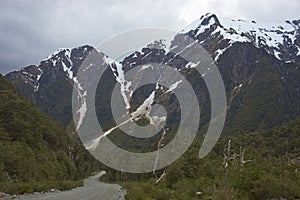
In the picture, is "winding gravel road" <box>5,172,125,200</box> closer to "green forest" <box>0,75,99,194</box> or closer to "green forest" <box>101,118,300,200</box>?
"green forest" <box>101,118,300,200</box>

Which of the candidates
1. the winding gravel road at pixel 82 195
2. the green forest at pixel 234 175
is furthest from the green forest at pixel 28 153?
the green forest at pixel 234 175

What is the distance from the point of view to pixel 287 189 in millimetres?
30797

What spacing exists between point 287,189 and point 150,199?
11109mm

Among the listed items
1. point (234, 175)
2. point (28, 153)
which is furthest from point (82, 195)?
point (28, 153)

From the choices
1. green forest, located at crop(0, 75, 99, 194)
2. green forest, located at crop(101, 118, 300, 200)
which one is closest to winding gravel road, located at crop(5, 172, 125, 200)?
green forest, located at crop(101, 118, 300, 200)

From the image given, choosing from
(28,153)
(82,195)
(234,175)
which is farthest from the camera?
(28,153)

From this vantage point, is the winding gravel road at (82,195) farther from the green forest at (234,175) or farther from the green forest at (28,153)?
the green forest at (28,153)

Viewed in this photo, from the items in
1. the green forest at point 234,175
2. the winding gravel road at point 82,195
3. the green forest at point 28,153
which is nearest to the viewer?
the green forest at point 234,175

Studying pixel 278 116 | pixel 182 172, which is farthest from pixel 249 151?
pixel 278 116

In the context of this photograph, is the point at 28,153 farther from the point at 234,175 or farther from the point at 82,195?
the point at 234,175

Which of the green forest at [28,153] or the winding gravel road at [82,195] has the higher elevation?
the green forest at [28,153]

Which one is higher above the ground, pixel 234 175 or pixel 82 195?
pixel 234 175

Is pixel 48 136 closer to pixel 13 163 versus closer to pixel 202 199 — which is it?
pixel 13 163

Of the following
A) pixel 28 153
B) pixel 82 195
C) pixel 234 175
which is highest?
pixel 28 153
